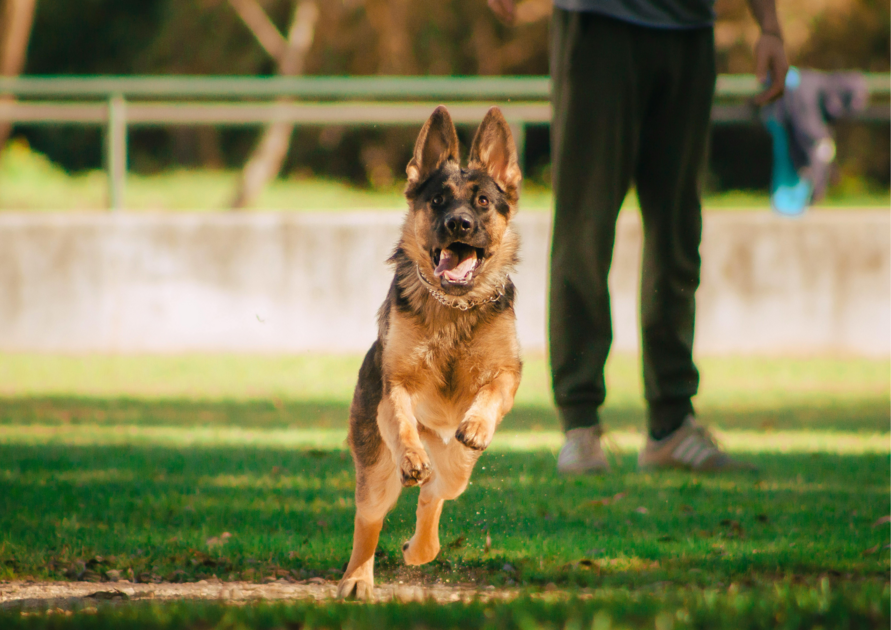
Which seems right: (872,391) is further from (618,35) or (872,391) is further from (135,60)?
(135,60)

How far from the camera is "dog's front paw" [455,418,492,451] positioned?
3035mm

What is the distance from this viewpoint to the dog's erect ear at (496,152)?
3.36 metres

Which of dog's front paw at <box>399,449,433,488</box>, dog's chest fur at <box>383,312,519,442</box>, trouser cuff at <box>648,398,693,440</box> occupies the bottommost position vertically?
trouser cuff at <box>648,398,693,440</box>

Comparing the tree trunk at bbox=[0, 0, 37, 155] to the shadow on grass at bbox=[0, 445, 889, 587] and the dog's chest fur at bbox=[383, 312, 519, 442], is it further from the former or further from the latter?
the dog's chest fur at bbox=[383, 312, 519, 442]

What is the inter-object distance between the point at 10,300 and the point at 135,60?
60.5ft

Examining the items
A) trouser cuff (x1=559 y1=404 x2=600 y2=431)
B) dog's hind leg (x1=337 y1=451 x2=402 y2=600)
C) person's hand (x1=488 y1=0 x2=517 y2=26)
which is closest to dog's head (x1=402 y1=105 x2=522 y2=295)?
dog's hind leg (x1=337 y1=451 x2=402 y2=600)

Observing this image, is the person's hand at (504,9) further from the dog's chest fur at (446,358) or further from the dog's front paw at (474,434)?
the dog's front paw at (474,434)

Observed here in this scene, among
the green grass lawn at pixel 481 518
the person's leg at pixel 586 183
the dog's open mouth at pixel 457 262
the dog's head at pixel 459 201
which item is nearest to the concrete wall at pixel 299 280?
the green grass lawn at pixel 481 518

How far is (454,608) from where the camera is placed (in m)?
2.79

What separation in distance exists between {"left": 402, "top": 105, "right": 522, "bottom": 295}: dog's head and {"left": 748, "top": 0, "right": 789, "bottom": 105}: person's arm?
2.30 metres

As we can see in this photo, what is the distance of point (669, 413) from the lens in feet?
17.8

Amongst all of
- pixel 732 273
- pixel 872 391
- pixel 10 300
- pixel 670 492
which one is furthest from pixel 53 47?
pixel 670 492

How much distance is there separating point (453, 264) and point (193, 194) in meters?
12.6

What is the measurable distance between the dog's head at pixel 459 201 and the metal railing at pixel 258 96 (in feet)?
22.0
